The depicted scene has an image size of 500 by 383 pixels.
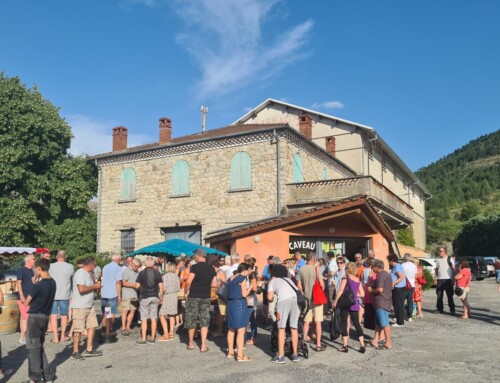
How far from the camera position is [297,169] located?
70.4ft

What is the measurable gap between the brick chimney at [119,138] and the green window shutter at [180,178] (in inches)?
192

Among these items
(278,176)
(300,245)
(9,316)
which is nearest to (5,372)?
(9,316)

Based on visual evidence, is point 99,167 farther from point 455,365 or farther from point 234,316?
point 455,365

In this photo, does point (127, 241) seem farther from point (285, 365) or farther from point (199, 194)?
point (285, 365)

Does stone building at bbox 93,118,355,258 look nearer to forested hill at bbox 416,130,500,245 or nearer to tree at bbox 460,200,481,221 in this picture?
forested hill at bbox 416,130,500,245

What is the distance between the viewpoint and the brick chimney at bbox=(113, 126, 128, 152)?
2641 cm

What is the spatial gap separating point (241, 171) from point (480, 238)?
34966 mm

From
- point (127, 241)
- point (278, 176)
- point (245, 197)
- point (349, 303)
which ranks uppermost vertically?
point (278, 176)

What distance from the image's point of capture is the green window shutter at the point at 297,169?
21.2 m

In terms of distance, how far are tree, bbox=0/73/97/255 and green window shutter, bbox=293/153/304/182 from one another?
11.6 m

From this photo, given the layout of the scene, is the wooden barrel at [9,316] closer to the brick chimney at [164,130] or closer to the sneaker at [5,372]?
the sneaker at [5,372]

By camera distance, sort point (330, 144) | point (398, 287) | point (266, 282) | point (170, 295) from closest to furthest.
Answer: point (170, 295) < point (266, 282) < point (398, 287) < point (330, 144)

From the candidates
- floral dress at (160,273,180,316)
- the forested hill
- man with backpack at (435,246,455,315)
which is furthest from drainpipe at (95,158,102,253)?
the forested hill

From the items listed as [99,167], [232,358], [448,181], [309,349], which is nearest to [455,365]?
[309,349]
